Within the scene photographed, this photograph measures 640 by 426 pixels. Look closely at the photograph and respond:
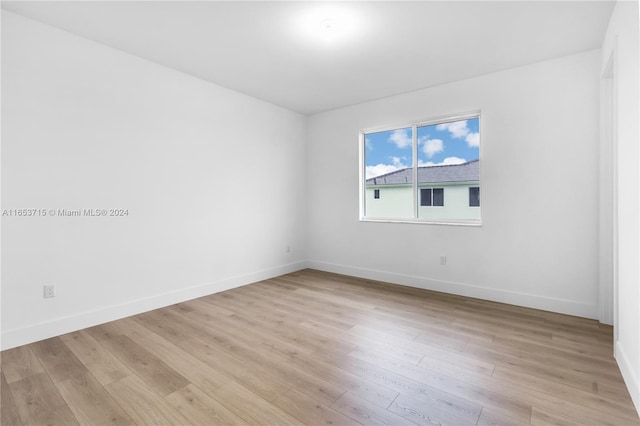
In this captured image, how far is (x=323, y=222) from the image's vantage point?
17.0 feet

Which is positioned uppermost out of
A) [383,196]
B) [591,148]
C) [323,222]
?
[591,148]

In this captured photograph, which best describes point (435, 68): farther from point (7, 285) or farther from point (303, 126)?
point (7, 285)

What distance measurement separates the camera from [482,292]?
3.65 metres

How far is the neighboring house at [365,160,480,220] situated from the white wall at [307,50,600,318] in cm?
19

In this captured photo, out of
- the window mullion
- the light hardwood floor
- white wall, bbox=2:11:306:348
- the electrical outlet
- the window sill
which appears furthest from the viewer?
the window mullion

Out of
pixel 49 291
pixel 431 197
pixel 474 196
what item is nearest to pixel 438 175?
pixel 431 197

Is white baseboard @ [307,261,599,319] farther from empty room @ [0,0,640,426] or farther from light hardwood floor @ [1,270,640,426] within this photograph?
light hardwood floor @ [1,270,640,426]

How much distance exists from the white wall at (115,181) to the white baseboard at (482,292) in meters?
1.67

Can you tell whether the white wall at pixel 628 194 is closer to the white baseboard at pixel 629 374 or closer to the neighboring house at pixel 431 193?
the white baseboard at pixel 629 374

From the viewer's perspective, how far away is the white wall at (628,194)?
1762 millimetres

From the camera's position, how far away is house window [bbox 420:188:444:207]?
13.4ft

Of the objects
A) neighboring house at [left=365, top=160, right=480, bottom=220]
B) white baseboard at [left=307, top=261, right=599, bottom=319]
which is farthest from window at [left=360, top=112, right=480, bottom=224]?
white baseboard at [left=307, top=261, right=599, bottom=319]

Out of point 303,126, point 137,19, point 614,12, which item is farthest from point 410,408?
point 303,126

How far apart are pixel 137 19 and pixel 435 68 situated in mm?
2970
